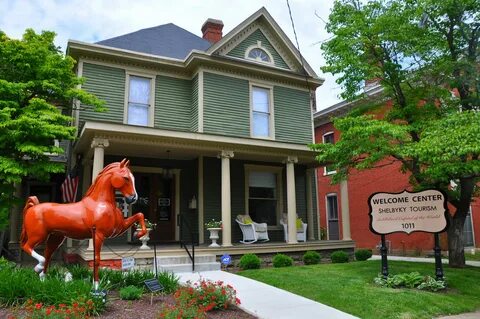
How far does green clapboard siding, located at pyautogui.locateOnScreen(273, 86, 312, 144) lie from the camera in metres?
15.6

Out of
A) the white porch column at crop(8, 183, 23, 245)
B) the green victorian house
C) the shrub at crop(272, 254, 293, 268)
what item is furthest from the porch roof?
the shrub at crop(272, 254, 293, 268)

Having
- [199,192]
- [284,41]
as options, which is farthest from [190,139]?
[284,41]

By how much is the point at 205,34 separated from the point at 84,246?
11591 millimetres

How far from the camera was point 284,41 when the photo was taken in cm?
1602

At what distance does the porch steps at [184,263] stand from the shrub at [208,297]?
373cm

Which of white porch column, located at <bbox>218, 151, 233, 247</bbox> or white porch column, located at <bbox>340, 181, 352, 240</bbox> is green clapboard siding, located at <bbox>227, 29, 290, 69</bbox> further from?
white porch column, located at <bbox>340, 181, 352, 240</bbox>

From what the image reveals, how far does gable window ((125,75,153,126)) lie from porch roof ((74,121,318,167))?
1.25 meters

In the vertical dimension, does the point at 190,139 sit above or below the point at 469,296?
above

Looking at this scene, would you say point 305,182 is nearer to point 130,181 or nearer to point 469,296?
point 469,296

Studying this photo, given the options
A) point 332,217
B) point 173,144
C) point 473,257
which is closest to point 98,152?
point 173,144

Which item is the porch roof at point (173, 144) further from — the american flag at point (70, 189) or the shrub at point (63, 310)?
the shrub at point (63, 310)

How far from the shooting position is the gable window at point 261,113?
49.9 ft

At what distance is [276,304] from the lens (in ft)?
22.9

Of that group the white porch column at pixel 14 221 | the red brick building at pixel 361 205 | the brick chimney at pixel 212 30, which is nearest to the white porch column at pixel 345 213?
the red brick building at pixel 361 205
